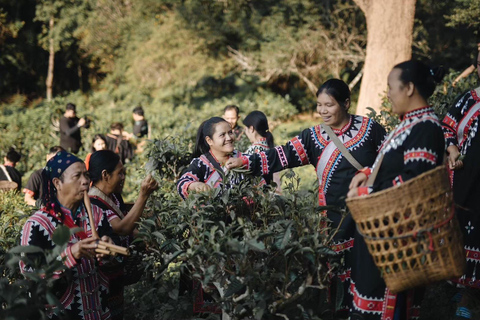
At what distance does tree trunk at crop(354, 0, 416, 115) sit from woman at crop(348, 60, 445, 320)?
21.9 feet

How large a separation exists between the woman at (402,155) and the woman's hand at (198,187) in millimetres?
1102

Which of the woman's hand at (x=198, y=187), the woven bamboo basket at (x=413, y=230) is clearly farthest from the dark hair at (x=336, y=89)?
the woven bamboo basket at (x=413, y=230)

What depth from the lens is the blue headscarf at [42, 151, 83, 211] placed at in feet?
10.4

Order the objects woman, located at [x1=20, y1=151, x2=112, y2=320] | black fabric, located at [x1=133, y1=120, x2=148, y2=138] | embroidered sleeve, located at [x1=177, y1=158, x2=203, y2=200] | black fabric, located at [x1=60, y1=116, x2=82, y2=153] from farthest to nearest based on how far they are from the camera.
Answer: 1. black fabric, located at [x1=60, y1=116, x2=82, y2=153]
2. black fabric, located at [x1=133, y1=120, x2=148, y2=138]
3. embroidered sleeve, located at [x1=177, y1=158, x2=203, y2=200]
4. woman, located at [x1=20, y1=151, x2=112, y2=320]

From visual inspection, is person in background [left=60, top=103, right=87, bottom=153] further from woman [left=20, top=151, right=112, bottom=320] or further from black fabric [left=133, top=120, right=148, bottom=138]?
woman [left=20, top=151, right=112, bottom=320]

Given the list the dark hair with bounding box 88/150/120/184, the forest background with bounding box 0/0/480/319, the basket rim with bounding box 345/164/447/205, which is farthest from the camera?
the forest background with bounding box 0/0/480/319

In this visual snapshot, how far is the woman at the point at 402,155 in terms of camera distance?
115 inches

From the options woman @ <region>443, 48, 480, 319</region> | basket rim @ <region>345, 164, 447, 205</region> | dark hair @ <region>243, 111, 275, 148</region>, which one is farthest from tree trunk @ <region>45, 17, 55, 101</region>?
basket rim @ <region>345, 164, 447, 205</region>

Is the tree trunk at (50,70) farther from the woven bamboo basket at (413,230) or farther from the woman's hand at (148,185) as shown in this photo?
the woven bamboo basket at (413,230)

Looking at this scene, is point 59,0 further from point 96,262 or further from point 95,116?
point 96,262

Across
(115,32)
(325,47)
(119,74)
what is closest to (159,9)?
(115,32)

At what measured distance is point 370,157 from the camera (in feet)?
12.4

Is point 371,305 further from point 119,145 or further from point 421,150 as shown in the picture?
point 119,145

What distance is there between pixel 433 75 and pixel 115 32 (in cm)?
2245
